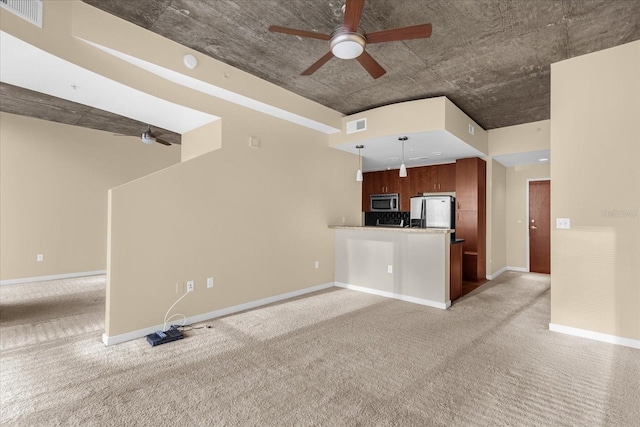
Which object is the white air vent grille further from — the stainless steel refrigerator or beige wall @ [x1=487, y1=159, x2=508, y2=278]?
beige wall @ [x1=487, y1=159, x2=508, y2=278]

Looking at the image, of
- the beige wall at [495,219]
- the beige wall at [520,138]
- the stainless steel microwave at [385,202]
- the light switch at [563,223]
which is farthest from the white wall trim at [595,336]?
the stainless steel microwave at [385,202]

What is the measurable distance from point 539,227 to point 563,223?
13.3 ft

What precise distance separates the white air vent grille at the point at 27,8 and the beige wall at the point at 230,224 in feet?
4.67

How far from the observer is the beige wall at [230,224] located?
3076 millimetres

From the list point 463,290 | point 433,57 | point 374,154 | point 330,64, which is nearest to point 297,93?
point 330,64

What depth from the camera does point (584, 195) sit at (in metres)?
3.21

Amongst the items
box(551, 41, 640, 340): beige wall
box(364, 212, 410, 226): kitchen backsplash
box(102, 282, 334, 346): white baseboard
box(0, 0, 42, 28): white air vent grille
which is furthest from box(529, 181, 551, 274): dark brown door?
box(0, 0, 42, 28): white air vent grille

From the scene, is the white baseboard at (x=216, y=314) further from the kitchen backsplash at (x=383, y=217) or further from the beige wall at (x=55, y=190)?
the beige wall at (x=55, y=190)

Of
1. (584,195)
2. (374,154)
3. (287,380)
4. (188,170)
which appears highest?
(374,154)

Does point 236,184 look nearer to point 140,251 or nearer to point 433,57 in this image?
point 140,251

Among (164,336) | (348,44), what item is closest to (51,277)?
(164,336)

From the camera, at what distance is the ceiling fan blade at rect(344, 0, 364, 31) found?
198 centimetres

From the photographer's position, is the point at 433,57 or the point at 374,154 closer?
the point at 433,57

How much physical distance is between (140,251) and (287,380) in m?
2.00
